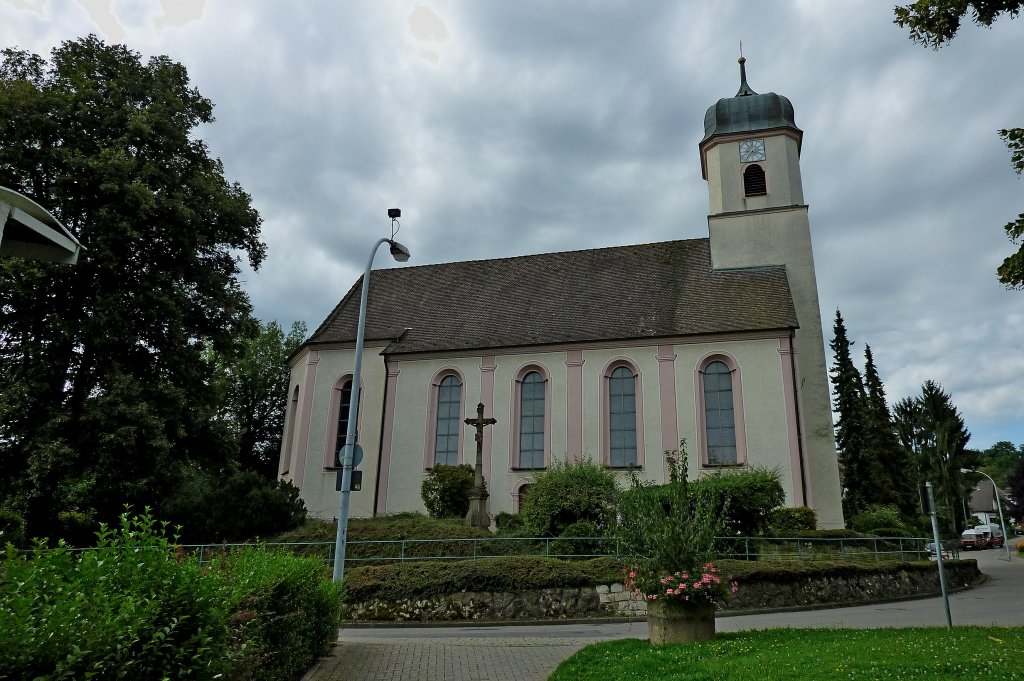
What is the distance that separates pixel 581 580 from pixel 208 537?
37.1ft

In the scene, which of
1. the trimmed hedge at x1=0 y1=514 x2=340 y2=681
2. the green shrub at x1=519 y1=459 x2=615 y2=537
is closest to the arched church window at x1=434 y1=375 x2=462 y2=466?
the green shrub at x1=519 y1=459 x2=615 y2=537

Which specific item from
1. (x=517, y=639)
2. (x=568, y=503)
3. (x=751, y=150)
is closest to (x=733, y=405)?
(x=568, y=503)

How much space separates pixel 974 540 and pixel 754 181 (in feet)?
94.2

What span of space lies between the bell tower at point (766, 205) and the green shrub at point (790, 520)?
4130 millimetres

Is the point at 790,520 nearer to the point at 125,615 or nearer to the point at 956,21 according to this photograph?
the point at 956,21

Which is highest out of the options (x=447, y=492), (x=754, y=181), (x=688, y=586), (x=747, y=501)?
(x=754, y=181)

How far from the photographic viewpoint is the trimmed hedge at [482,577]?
13414 mm

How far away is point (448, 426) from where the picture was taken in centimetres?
2694

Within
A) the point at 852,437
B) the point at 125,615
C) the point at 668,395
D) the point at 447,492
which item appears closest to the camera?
the point at 125,615

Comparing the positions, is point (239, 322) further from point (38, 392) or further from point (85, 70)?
point (85, 70)

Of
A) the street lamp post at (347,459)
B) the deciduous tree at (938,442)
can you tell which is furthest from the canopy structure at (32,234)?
the deciduous tree at (938,442)

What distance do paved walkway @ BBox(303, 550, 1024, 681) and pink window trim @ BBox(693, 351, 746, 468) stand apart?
7.78m

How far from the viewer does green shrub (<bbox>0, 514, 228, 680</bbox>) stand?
3.21 metres

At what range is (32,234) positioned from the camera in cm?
548
